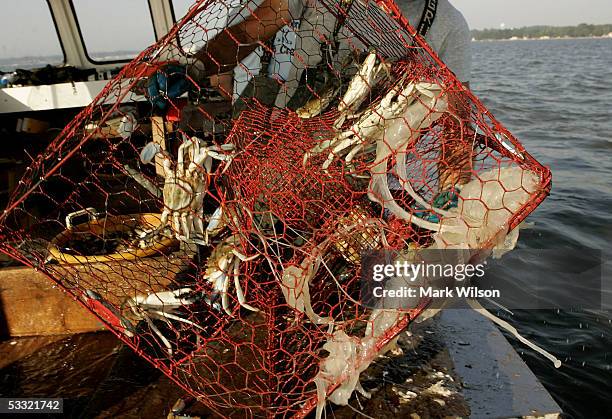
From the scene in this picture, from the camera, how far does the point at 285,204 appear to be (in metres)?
2.28

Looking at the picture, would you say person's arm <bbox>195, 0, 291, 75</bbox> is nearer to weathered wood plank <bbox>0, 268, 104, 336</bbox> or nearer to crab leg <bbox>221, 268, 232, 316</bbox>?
crab leg <bbox>221, 268, 232, 316</bbox>

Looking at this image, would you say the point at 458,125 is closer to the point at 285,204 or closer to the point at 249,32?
the point at 285,204

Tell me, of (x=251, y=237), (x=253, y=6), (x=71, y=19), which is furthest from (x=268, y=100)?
(x=71, y=19)

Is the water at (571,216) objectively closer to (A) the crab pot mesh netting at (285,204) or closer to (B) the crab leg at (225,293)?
(A) the crab pot mesh netting at (285,204)

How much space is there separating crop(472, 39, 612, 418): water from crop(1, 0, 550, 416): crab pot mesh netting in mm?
2299

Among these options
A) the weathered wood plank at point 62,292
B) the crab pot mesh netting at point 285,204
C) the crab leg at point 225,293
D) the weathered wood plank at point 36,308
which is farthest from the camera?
the weathered wood plank at point 36,308

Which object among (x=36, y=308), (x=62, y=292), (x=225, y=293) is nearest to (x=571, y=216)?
(x=225, y=293)

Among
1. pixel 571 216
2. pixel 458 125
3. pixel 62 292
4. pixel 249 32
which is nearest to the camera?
pixel 458 125

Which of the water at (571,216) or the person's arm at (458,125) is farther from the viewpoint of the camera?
the water at (571,216)

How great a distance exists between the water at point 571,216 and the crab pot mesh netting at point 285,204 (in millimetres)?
2299

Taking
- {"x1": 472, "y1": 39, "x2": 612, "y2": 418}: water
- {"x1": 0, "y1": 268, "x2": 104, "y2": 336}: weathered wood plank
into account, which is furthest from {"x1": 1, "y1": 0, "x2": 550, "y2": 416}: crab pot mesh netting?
{"x1": 472, "y1": 39, "x2": 612, "y2": 418}: water

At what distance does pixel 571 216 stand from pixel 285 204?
635 cm

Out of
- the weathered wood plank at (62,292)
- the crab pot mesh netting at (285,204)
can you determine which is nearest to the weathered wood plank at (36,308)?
the weathered wood plank at (62,292)

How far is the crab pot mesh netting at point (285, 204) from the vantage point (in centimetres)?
185
